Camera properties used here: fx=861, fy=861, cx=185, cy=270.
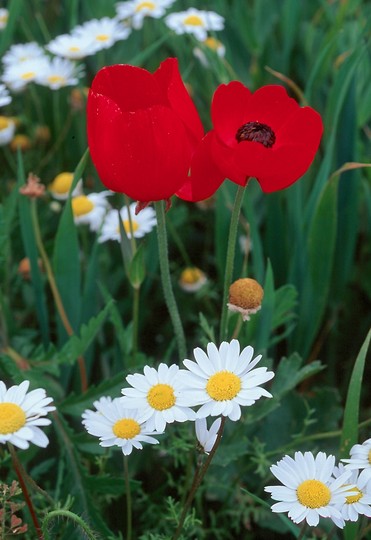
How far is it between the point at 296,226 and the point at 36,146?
763 millimetres

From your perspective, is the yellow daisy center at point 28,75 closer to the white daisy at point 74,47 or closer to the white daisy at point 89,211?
the white daisy at point 74,47

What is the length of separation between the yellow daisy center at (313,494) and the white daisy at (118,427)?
142 mm

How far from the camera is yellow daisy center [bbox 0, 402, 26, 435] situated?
689 millimetres

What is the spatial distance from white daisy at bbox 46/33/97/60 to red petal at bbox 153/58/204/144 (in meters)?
0.79

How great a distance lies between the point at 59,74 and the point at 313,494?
108 cm

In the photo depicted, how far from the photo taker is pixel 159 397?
762mm

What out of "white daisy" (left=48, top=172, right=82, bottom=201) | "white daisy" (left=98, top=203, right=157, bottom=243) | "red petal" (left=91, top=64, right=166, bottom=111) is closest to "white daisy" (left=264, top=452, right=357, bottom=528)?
"red petal" (left=91, top=64, right=166, bottom=111)

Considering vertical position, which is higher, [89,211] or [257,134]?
[89,211]

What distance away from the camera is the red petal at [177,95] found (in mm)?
768

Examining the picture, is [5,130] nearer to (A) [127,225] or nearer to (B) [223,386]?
(A) [127,225]

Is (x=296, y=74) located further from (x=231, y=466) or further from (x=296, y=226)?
(x=231, y=466)

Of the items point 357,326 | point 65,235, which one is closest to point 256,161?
point 65,235

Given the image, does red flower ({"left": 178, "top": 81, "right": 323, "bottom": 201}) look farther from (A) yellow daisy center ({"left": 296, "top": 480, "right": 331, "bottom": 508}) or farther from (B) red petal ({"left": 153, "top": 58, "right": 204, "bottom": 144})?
(A) yellow daisy center ({"left": 296, "top": 480, "right": 331, "bottom": 508})

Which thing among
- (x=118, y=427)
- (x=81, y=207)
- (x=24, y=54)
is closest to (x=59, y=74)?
(x=24, y=54)
